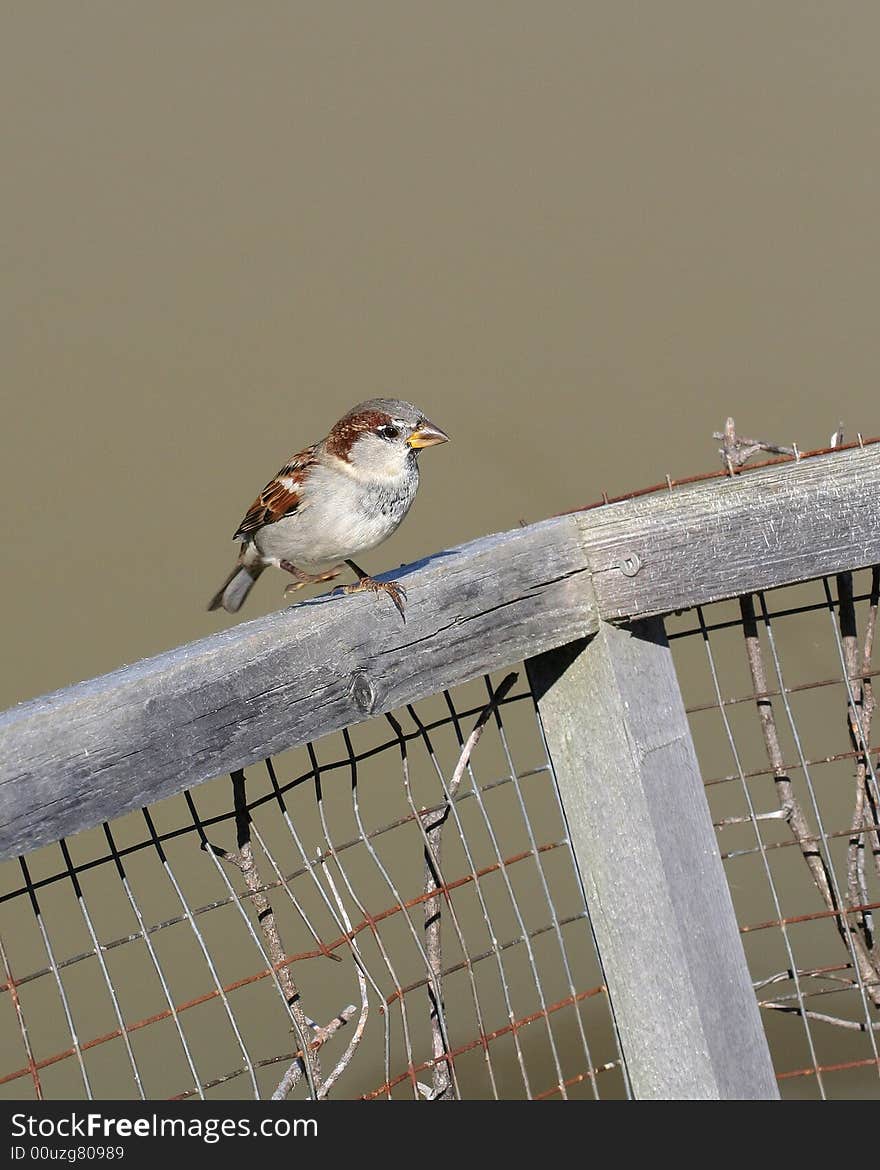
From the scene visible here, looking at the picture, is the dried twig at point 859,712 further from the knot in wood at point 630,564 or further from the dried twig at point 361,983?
the dried twig at point 361,983

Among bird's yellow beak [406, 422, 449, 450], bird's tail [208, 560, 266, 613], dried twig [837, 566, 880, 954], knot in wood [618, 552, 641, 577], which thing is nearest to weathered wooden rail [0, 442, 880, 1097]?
knot in wood [618, 552, 641, 577]

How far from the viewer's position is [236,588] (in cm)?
373

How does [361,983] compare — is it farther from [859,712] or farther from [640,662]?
[859,712]

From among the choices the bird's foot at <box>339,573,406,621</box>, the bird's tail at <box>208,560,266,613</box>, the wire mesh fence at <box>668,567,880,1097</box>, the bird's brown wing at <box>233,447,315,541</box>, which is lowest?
the wire mesh fence at <box>668,567,880,1097</box>

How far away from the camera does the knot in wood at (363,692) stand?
1896 millimetres

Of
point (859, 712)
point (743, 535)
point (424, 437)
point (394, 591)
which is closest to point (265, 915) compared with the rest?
point (394, 591)

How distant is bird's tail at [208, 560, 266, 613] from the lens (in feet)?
12.1

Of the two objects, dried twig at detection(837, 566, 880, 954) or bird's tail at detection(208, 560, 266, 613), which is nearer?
dried twig at detection(837, 566, 880, 954)

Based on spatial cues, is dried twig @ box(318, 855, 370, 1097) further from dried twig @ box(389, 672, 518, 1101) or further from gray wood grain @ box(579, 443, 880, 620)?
gray wood grain @ box(579, 443, 880, 620)

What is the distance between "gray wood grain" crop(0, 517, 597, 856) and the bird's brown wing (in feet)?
3.40

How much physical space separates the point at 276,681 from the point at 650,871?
67 centimetres

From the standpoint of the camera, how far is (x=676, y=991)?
2098 mm

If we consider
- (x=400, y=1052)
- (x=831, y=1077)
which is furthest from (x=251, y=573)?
(x=831, y=1077)

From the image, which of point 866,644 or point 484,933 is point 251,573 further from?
point 484,933
